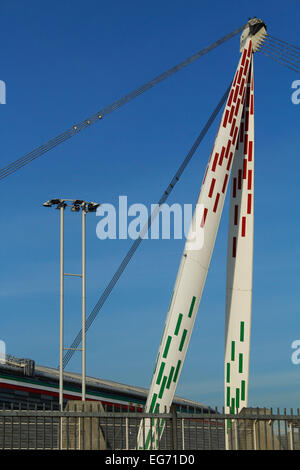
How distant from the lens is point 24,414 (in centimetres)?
1559

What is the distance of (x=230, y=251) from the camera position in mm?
29016

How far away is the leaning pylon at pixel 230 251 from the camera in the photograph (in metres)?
25.3

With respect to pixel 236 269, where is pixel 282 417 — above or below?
below

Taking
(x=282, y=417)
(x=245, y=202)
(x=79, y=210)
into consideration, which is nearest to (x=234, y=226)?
(x=245, y=202)

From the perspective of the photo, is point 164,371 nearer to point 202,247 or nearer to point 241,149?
point 202,247

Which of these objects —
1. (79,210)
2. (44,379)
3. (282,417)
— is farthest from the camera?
(44,379)

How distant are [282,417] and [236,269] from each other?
11.4 metres

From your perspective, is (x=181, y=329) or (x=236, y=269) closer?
(x=181, y=329)

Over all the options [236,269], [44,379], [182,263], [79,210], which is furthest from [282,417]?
[44,379]

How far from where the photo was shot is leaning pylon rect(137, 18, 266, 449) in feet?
83.0

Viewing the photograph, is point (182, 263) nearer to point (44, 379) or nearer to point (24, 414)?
point (24, 414)
